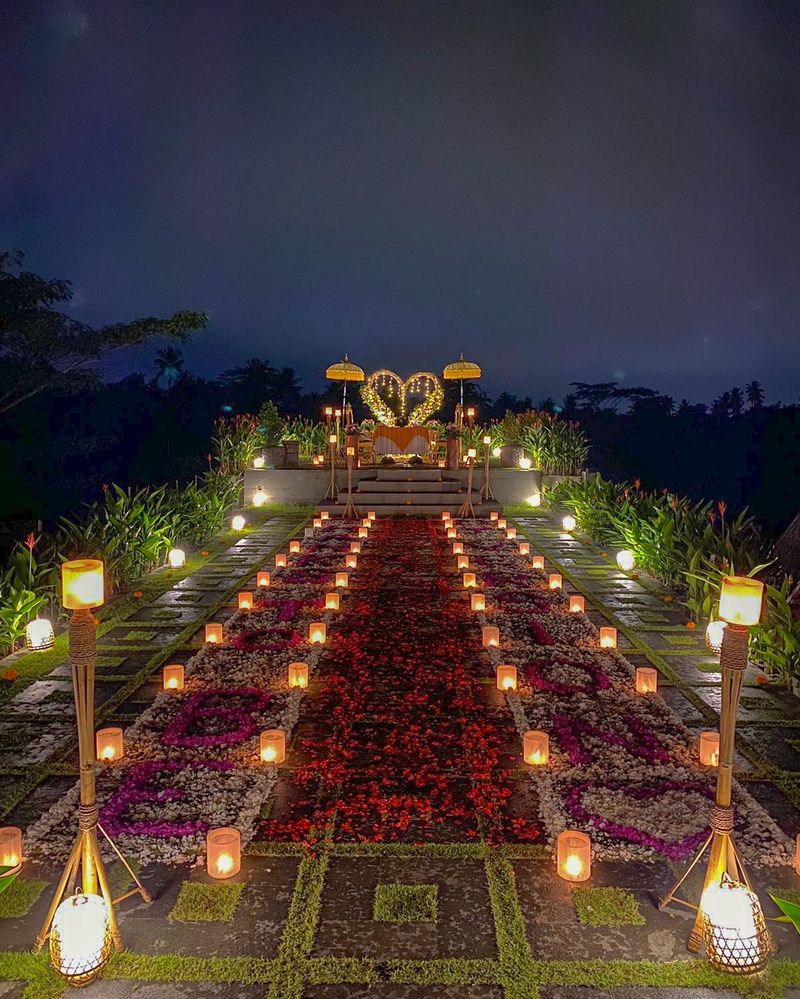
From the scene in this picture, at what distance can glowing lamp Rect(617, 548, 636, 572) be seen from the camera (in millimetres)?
8484

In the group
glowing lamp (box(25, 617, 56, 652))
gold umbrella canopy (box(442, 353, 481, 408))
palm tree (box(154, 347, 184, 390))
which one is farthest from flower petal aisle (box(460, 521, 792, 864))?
palm tree (box(154, 347, 184, 390))

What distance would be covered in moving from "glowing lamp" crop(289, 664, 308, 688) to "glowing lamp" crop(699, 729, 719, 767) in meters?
2.50

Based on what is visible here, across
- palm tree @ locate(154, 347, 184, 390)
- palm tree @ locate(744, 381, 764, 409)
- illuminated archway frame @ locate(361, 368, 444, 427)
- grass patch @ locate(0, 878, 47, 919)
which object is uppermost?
palm tree @ locate(154, 347, 184, 390)

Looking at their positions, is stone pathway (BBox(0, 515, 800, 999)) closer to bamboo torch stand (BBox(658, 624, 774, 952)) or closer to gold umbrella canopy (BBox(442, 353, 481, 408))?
bamboo torch stand (BBox(658, 624, 774, 952))

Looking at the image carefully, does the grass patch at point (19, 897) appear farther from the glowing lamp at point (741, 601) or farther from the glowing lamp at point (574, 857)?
the glowing lamp at point (741, 601)

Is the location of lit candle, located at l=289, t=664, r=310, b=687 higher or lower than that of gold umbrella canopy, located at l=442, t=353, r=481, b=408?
lower

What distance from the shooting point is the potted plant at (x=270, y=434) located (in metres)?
15.3

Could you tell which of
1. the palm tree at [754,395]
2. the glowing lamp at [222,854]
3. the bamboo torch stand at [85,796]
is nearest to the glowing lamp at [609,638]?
the glowing lamp at [222,854]

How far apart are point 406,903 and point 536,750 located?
131 cm

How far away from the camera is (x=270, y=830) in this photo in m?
3.18

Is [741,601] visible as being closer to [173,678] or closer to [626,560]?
[173,678]

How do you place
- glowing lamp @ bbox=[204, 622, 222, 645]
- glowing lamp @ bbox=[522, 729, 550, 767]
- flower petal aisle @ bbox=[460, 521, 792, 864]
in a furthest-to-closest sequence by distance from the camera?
glowing lamp @ bbox=[204, 622, 222, 645] < glowing lamp @ bbox=[522, 729, 550, 767] < flower petal aisle @ bbox=[460, 521, 792, 864]

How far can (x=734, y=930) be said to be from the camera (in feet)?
7.61

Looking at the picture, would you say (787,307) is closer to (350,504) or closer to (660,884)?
(350,504)
